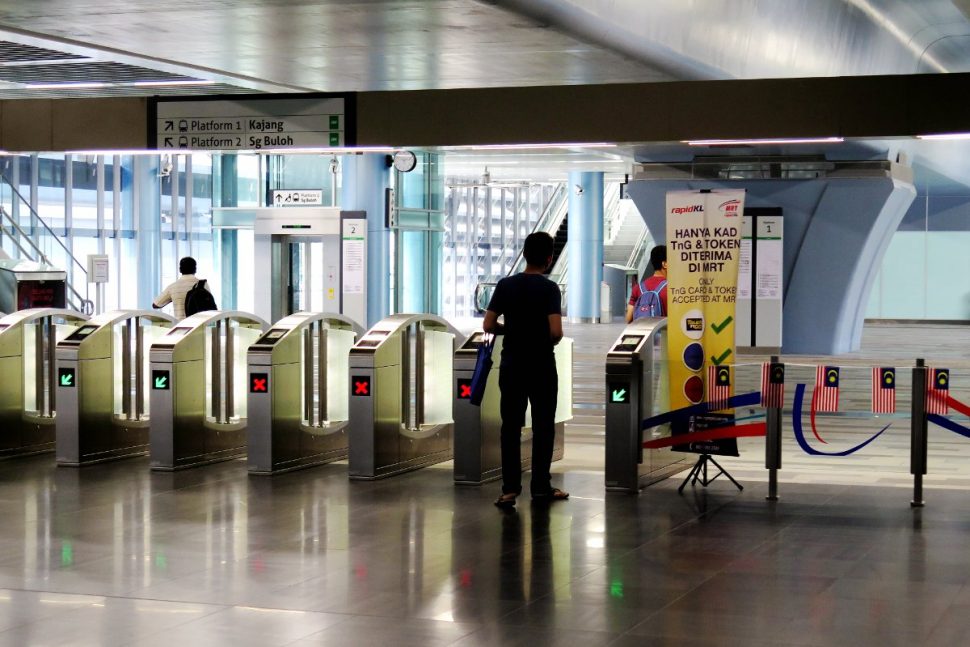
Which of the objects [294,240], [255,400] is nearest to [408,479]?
[255,400]

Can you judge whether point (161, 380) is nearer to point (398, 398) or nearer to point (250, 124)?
point (398, 398)

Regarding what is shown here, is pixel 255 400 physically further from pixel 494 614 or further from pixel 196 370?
pixel 494 614

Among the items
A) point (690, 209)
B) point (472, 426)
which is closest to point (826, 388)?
point (690, 209)

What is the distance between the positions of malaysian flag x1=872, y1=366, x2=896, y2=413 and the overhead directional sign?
5.55 meters

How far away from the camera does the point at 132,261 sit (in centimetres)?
2859

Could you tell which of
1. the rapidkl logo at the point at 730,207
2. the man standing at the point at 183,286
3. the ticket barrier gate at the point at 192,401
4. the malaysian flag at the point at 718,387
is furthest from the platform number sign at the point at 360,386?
the man standing at the point at 183,286

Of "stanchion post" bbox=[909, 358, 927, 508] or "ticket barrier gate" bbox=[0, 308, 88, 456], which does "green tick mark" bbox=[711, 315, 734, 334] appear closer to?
"stanchion post" bbox=[909, 358, 927, 508]

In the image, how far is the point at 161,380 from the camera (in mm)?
9430

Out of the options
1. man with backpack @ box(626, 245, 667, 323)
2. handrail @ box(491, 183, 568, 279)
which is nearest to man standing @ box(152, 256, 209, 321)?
man with backpack @ box(626, 245, 667, 323)

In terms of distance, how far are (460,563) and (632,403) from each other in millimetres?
2530

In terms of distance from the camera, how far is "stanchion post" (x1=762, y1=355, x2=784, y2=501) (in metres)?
8.31

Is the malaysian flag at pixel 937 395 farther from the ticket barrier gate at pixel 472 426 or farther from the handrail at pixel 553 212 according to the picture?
the handrail at pixel 553 212

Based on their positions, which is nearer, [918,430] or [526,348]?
[526,348]

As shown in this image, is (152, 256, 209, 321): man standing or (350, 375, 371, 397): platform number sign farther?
(152, 256, 209, 321): man standing
